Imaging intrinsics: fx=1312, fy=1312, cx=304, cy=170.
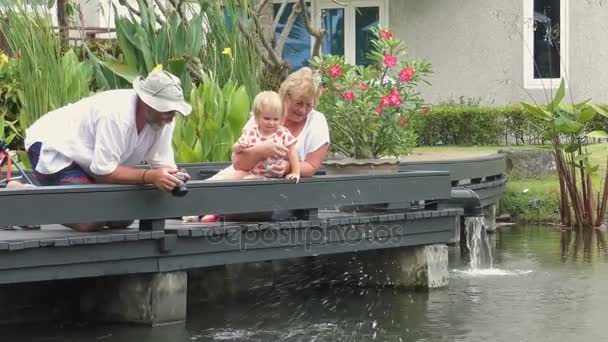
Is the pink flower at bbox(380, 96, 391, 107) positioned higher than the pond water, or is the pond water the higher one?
the pink flower at bbox(380, 96, 391, 107)

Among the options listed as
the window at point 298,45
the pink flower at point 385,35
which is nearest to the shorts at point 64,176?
the pink flower at point 385,35

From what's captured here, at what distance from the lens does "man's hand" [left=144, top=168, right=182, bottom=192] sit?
7.47 meters

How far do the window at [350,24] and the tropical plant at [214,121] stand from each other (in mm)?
13352

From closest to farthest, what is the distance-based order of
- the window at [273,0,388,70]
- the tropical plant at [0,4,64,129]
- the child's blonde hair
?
the child's blonde hair < the tropical plant at [0,4,64,129] < the window at [273,0,388,70]

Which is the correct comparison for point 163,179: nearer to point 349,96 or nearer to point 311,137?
point 311,137

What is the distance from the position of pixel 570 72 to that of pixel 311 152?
14247 mm

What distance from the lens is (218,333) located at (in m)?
7.89

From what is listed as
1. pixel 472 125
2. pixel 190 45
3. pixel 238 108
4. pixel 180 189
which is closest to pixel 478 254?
pixel 238 108

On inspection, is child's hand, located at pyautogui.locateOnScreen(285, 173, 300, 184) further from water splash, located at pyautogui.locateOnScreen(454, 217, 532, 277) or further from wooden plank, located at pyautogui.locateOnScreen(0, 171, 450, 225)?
water splash, located at pyautogui.locateOnScreen(454, 217, 532, 277)

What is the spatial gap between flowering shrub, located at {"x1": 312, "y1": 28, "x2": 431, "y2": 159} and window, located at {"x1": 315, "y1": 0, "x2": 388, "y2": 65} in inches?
498

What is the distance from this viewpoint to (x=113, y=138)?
24.4 feet

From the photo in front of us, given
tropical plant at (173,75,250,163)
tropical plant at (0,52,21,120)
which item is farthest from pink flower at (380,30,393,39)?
tropical plant at (0,52,21,120)

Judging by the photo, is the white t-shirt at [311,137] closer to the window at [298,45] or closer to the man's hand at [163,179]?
the man's hand at [163,179]

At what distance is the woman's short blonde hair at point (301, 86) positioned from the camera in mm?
8570
